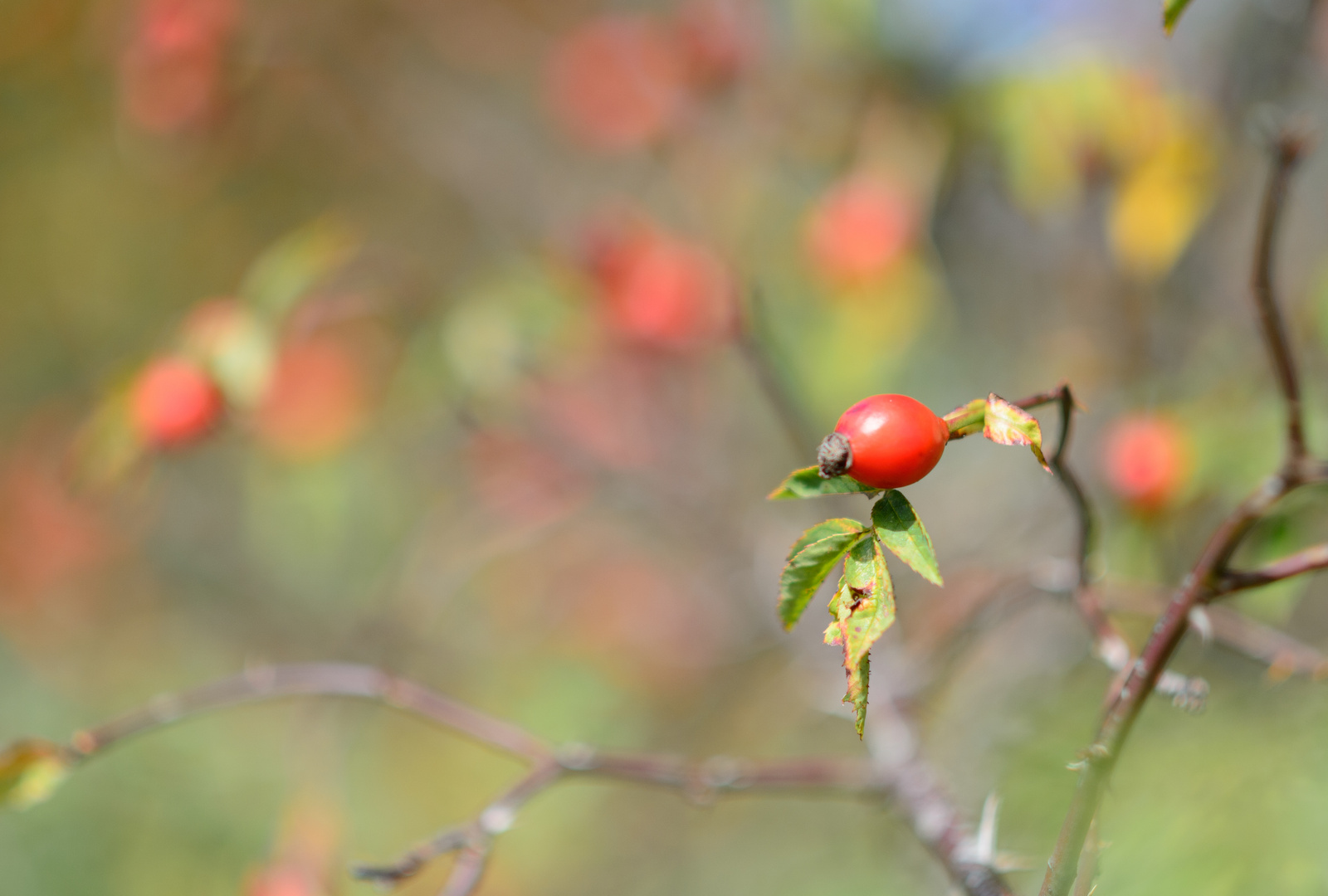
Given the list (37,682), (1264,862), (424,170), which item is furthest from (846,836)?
(37,682)

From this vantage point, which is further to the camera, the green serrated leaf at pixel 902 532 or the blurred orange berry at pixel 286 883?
the blurred orange berry at pixel 286 883

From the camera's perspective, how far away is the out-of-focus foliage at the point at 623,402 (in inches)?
44.2

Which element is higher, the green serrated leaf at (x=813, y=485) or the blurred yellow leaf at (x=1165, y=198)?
the blurred yellow leaf at (x=1165, y=198)

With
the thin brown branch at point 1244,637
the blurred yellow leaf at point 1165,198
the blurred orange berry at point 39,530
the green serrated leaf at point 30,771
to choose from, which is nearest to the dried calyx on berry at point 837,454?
the thin brown branch at point 1244,637

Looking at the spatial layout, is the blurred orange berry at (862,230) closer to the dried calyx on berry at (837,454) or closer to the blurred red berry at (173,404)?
the blurred red berry at (173,404)

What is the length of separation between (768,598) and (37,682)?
129 inches

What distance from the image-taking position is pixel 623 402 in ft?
9.00

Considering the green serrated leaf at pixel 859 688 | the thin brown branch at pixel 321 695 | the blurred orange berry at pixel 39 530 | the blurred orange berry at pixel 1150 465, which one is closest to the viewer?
the green serrated leaf at pixel 859 688

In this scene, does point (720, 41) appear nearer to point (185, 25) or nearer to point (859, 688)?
point (185, 25)

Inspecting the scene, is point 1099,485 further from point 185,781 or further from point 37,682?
point 37,682

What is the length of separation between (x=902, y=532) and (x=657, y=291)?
1320mm

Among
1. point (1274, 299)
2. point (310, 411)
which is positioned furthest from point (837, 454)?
point (310, 411)

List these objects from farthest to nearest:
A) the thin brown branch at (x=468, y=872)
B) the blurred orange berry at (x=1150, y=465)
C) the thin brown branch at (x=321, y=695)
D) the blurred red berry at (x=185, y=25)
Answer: the blurred red berry at (x=185, y=25) < the blurred orange berry at (x=1150, y=465) < the thin brown branch at (x=321, y=695) < the thin brown branch at (x=468, y=872)

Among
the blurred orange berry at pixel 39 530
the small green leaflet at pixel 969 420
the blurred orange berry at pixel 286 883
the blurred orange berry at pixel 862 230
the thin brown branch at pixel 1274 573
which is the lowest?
the thin brown branch at pixel 1274 573
